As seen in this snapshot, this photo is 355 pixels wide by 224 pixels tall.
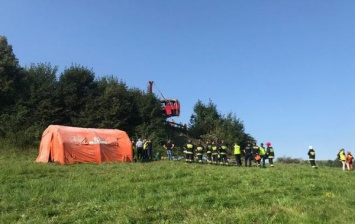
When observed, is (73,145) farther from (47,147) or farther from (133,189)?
(133,189)

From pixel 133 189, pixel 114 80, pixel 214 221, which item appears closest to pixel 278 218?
pixel 214 221

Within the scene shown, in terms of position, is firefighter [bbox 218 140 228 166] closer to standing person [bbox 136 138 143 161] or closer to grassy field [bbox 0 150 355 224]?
standing person [bbox 136 138 143 161]

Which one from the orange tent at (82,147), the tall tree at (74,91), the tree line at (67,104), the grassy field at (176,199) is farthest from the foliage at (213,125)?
the grassy field at (176,199)

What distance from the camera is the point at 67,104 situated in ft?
136

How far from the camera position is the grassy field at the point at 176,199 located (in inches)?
356

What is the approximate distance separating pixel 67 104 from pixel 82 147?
1639cm

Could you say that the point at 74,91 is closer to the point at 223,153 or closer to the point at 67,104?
the point at 67,104

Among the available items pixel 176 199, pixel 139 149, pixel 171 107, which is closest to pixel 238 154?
pixel 139 149

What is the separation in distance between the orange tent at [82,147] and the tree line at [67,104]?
9.25 metres

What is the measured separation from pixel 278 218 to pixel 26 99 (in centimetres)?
3493

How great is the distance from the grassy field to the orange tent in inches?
341

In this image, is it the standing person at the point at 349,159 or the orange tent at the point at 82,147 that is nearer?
the orange tent at the point at 82,147

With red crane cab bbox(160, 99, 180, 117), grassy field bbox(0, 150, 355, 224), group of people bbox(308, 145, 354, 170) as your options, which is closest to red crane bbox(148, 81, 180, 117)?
red crane cab bbox(160, 99, 180, 117)

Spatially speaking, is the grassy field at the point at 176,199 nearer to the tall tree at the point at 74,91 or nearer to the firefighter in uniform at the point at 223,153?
the firefighter in uniform at the point at 223,153
